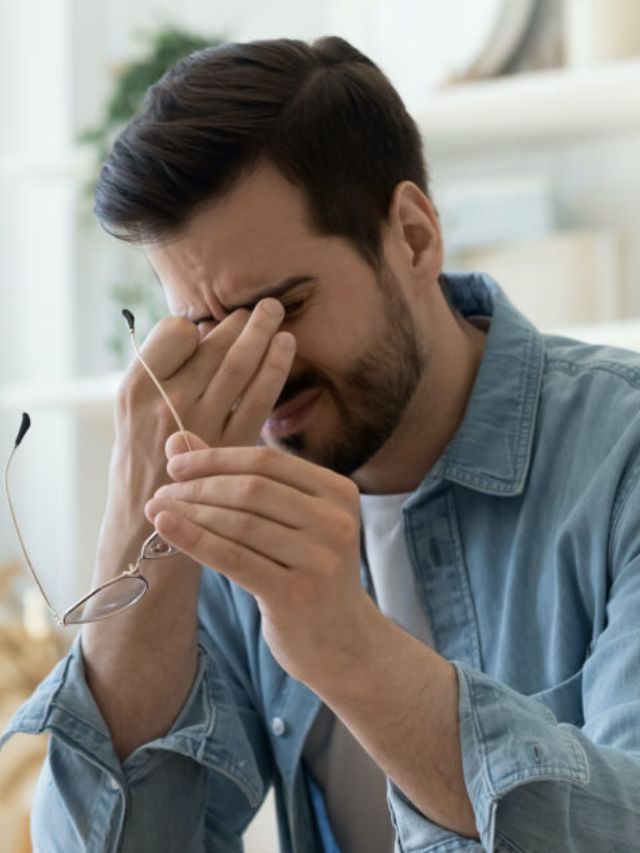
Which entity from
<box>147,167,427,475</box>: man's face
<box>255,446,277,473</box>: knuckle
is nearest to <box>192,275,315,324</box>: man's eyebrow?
<box>147,167,427,475</box>: man's face

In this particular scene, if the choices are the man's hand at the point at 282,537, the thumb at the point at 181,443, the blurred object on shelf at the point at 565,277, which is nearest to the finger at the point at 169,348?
the thumb at the point at 181,443

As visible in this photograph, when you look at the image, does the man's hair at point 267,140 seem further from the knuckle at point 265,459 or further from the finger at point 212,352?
the knuckle at point 265,459

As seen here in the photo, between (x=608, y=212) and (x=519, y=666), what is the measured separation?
88 centimetres

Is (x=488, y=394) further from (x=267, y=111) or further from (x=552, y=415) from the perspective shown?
(x=267, y=111)

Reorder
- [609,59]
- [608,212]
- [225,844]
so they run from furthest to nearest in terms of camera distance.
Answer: [608,212], [609,59], [225,844]

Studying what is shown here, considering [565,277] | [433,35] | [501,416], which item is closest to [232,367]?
[501,416]

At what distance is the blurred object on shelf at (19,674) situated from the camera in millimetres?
1735

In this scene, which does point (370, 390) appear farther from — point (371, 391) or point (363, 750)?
point (363, 750)

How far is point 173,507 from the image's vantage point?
82 cm

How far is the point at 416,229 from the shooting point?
1282 millimetres

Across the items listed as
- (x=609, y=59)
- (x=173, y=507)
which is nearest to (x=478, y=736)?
(x=173, y=507)

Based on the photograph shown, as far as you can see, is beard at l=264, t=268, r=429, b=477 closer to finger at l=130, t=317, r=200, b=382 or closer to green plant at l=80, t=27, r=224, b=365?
finger at l=130, t=317, r=200, b=382

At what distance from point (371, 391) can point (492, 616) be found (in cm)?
22

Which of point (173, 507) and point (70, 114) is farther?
point (70, 114)
